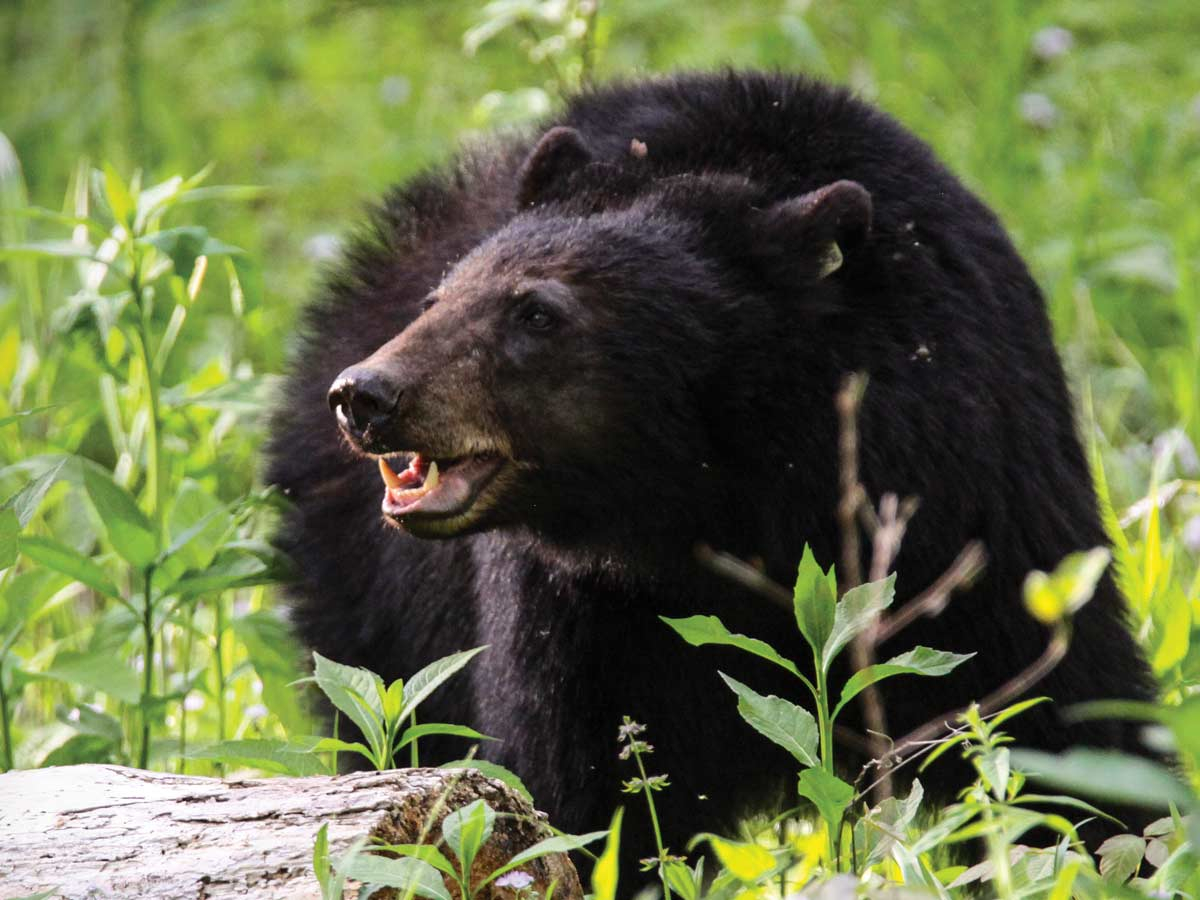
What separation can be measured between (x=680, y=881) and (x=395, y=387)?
1037mm

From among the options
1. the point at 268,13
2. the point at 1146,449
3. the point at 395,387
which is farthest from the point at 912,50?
the point at 395,387

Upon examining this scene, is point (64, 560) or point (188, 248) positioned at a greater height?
point (188, 248)

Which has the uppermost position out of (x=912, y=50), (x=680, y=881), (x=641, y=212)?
(x=912, y=50)

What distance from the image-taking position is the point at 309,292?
20.6ft

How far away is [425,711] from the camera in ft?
12.9

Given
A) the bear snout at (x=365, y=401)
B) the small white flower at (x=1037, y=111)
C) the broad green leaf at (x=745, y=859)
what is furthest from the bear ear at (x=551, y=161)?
the small white flower at (x=1037, y=111)

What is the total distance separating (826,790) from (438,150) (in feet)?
18.9

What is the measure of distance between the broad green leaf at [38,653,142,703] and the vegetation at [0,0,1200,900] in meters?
0.01

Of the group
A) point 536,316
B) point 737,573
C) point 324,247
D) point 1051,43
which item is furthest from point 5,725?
point 1051,43

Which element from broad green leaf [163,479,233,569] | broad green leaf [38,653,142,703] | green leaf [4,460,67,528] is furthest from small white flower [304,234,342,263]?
green leaf [4,460,67,528]

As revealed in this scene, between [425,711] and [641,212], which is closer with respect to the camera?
[641,212]

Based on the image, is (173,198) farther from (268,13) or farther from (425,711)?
(268,13)

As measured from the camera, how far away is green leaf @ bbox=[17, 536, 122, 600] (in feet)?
10.7

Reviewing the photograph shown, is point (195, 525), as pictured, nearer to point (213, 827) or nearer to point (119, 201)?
point (119, 201)
